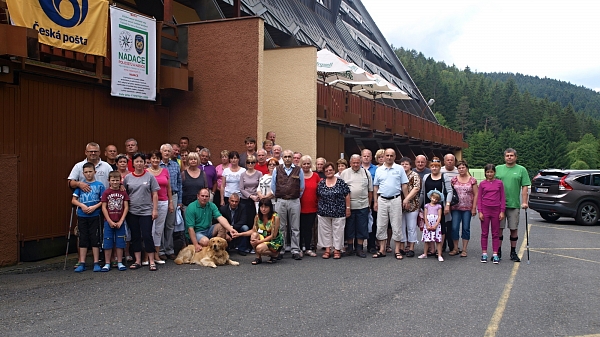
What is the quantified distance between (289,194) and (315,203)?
0.60 meters

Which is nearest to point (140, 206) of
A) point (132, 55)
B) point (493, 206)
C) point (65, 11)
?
point (65, 11)

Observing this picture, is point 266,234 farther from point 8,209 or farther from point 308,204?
point 8,209

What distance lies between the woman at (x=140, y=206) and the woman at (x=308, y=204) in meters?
2.62

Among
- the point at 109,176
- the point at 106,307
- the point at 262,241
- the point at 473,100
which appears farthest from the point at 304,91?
the point at 473,100

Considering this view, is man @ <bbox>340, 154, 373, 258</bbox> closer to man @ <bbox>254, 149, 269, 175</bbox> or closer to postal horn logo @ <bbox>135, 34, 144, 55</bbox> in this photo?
man @ <bbox>254, 149, 269, 175</bbox>

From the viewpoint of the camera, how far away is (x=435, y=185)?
975 centimetres

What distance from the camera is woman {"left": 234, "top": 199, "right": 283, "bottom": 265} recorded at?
8852 mm

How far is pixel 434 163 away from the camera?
9.79 m

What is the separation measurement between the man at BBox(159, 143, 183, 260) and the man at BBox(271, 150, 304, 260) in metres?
1.59

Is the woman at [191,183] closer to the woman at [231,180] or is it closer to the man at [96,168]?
the woman at [231,180]

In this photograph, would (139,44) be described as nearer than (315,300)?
No

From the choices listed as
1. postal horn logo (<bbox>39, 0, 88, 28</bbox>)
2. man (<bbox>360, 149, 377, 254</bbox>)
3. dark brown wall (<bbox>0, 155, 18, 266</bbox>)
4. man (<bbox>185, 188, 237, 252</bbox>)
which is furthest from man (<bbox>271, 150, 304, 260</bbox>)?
postal horn logo (<bbox>39, 0, 88, 28</bbox>)

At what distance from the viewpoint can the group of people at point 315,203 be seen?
8992 millimetres

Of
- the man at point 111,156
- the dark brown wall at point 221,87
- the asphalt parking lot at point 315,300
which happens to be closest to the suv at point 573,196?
the asphalt parking lot at point 315,300
